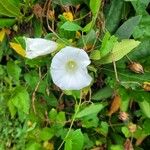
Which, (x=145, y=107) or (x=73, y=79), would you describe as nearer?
(x=73, y=79)

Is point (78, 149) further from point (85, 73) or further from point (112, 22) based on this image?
point (112, 22)

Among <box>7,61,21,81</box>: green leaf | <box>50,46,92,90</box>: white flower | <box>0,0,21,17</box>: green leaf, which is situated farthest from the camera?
<box>7,61,21,81</box>: green leaf

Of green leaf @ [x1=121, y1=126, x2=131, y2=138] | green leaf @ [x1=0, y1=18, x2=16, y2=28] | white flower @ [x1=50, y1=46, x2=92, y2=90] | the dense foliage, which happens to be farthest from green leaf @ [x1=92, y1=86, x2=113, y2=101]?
green leaf @ [x1=0, y1=18, x2=16, y2=28]

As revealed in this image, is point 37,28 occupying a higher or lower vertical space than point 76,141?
higher

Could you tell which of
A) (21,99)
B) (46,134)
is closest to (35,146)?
(46,134)

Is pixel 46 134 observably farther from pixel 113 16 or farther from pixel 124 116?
pixel 113 16

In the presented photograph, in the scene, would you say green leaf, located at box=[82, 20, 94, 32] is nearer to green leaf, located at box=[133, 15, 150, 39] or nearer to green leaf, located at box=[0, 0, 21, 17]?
green leaf, located at box=[133, 15, 150, 39]
